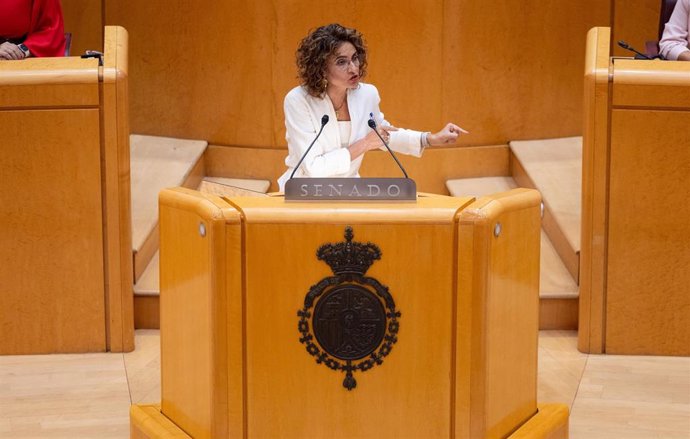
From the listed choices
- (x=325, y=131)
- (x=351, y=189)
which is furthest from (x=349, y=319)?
(x=325, y=131)

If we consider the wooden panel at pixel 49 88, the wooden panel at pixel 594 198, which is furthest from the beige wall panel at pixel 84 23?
the wooden panel at pixel 594 198

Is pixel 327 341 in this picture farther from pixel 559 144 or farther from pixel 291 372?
pixel 559 144

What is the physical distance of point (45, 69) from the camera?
12.7ft

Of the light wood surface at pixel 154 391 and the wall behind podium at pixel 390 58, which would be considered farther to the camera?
the wall behind podium at pixel 390 58

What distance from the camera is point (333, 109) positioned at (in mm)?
3535

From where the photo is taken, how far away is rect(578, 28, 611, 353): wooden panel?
152 inches

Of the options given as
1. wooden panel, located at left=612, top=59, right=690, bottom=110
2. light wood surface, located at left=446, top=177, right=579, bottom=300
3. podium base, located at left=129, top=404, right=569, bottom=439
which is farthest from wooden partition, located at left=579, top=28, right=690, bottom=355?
podium base, located at left=129, top=404, right=569, bottom=439

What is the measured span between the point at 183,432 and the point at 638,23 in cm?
368

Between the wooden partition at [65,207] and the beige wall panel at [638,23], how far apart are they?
271cm

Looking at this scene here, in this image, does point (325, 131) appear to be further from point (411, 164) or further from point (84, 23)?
point (84, 23)

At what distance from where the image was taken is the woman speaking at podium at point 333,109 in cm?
344

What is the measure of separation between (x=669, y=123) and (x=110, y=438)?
219 cm

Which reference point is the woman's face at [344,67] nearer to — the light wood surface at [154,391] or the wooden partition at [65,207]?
the wooden partition at [65,207]

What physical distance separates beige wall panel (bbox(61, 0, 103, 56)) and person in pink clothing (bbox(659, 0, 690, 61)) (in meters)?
2.76
